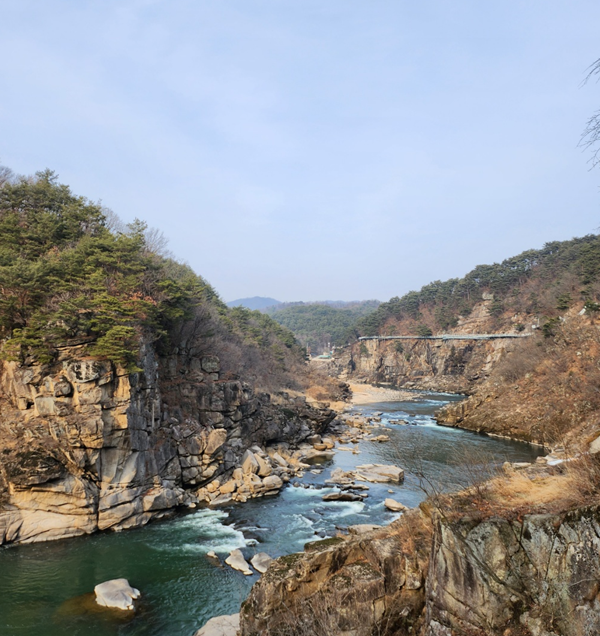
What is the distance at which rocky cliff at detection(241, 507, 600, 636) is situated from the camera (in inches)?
226

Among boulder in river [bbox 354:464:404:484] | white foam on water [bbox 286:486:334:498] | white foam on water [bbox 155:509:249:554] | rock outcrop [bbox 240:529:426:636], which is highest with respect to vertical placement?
rock outcrop [bbox 240:529:426:636]

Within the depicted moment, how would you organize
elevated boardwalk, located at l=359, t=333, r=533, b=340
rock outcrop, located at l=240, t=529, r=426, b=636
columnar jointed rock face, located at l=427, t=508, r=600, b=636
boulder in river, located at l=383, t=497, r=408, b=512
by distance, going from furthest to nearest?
elevated boardwalk, located at l=359, t=333, r=533, b=340 → boulder in river, located at l=383, t=497, r=408, b=512 → rock outcrop, located at l=240, t=529, r=426, b=636 → columnar jointed rock face, located at l=427, t=508, r=600, b=636

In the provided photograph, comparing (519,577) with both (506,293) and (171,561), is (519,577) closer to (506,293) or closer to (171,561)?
(171,561)

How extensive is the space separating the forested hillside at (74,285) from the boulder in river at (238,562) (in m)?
9.57

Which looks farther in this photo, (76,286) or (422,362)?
(422,362)

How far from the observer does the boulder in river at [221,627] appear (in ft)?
35.8

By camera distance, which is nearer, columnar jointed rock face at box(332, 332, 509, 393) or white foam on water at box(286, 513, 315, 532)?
white foam on water at box(286, 513, 315, 532)

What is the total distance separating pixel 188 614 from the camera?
1253 centimetres

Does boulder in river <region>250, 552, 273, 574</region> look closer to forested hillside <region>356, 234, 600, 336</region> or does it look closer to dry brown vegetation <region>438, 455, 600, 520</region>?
dry brown vegetation <region>438, 455, 600, 520</region>

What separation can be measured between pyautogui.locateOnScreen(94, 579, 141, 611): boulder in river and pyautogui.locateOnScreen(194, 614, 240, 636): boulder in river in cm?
294

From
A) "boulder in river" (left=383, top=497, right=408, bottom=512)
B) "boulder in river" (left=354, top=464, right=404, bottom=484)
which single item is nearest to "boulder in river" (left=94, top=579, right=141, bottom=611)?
"boulder in river" (left=383, top=497, right=408, bottom=512)

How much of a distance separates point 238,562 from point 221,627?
4.14 metres

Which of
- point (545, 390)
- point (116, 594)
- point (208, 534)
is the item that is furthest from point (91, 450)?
point (545, 390)

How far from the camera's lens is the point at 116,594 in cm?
1303
